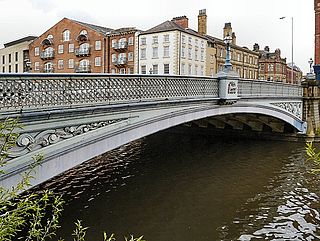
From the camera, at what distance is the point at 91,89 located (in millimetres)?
6973

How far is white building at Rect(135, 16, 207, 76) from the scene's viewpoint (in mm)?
A: 39000

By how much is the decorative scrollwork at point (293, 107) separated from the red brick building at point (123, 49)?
24.9 metres

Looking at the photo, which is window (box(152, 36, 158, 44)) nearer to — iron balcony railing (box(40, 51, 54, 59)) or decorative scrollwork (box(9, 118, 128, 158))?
iron balcony railing (box(40, 51, 54, 59))

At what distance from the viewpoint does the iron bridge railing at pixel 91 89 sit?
5.61 metres

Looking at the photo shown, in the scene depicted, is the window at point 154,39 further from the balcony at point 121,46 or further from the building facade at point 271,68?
the building facade at point 271,68

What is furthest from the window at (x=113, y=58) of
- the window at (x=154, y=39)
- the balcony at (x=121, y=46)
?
the window at (x=154, y=39)

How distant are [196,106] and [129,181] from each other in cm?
358

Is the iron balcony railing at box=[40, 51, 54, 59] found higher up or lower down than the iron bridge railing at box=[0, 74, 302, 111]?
higher up

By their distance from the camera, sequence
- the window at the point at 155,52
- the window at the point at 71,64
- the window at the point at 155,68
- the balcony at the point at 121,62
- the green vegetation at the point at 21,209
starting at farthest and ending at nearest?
the window at the point at 71,64, the balcony at the point at 121,62, the window at the point at 155,68, the window at the point at 155,52, the green vegetation at the point at 21,209

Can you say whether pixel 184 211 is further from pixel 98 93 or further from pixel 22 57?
pixel 22 57

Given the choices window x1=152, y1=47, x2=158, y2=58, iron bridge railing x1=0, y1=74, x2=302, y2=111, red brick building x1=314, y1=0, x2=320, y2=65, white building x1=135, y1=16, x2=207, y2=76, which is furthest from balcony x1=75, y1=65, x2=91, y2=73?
iron bridge railing x1=0, y1=74, x2=302, y2=111

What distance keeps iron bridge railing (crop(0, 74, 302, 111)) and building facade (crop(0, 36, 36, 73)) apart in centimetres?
4604

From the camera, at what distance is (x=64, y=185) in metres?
11.5

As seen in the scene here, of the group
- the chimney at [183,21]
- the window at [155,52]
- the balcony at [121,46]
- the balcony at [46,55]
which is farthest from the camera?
the balcony at [46,55]
